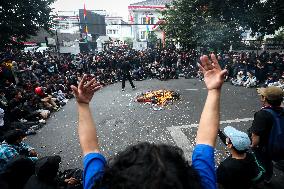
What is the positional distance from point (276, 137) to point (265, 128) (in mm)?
176

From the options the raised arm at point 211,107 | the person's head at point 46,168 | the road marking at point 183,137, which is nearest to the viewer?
the raised arm at point 211,107

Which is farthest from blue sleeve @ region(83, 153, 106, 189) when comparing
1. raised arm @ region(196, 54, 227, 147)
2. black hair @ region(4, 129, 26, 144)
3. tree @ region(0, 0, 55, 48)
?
tree @ region(0, 0, 55, 48)

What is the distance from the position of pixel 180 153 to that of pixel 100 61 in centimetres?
2345

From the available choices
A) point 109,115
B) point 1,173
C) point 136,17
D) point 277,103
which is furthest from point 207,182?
point 136,17

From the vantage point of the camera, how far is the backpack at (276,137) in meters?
3.75

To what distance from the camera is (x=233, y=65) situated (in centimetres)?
2053

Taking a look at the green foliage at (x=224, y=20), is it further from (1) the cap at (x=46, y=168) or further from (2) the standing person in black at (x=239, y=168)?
(1) the cap at (x=46, y=168)

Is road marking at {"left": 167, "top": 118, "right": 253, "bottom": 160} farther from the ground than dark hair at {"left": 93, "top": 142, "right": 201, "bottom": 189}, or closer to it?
closer to it

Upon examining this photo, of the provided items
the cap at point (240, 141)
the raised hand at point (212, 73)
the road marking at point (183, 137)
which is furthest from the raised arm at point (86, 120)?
the road marking at point (183, 137)

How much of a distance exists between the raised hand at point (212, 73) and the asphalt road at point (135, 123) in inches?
120

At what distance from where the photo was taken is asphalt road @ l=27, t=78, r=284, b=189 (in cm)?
775

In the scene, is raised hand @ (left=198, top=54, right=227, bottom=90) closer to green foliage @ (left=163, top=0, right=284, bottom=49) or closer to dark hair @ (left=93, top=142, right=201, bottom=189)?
dark hair @ (left=93, top=142, right=201, bottom=189)

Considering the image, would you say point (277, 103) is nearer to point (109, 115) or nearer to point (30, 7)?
point (109, 115)

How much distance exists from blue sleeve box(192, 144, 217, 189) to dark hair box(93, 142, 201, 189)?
0.52 ft
